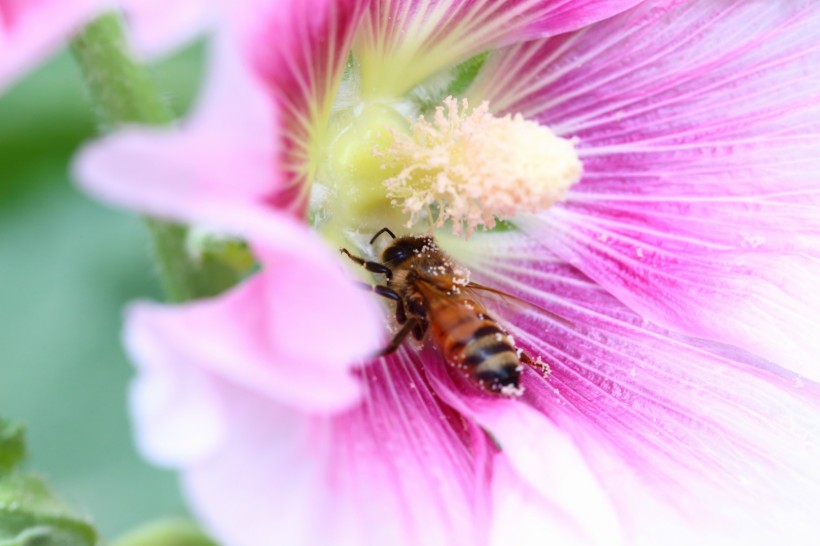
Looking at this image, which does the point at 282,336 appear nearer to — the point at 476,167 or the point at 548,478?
the point at 548,478

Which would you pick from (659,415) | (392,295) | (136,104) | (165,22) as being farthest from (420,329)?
(165,22)

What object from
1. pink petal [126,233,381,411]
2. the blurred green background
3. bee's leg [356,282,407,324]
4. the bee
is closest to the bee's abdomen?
the bee

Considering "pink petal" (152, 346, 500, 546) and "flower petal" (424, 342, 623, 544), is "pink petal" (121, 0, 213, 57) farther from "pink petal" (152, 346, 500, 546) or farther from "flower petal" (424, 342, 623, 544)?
"flower petal" (424, 342, 623, 544)

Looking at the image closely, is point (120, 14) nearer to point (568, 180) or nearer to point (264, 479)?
point (568, 180)

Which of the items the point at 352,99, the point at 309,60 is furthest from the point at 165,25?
the point at 352,99

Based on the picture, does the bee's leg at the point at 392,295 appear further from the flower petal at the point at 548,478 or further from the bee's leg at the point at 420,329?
the flower petal at the point at 548,478
